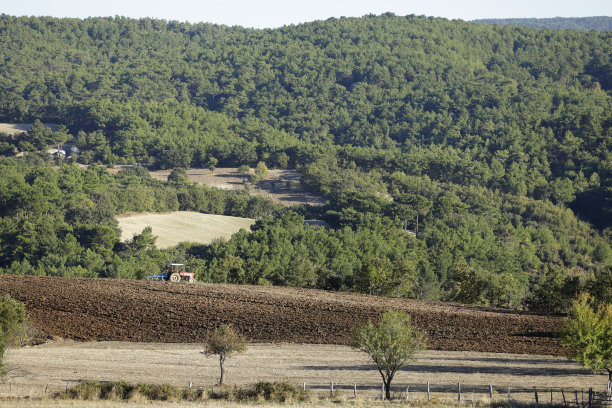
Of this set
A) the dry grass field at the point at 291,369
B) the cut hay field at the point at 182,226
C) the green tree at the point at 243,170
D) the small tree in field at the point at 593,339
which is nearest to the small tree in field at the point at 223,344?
the dry grass field at the point at 291,369

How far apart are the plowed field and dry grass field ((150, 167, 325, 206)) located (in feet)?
298

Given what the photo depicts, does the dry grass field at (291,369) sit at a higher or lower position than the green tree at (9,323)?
lower

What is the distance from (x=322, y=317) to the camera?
54.3 meters

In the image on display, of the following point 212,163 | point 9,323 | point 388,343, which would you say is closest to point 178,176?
point 212,163

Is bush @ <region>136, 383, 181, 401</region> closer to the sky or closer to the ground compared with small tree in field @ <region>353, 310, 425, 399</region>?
closer to the ground

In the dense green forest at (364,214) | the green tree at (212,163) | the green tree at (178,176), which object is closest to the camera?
the dense green forest at (364,214)

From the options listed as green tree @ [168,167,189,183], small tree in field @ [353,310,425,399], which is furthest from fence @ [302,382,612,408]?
green tree @ [168,167,189,183]

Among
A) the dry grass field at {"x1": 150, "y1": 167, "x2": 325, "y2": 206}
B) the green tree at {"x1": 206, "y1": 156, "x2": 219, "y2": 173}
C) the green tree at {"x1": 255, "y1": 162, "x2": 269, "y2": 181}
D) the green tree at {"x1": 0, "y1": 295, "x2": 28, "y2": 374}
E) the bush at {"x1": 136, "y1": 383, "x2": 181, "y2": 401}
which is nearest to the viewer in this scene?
the bush at {"x1": 136, "y1": 383, "x2": 181, "y2": 401}

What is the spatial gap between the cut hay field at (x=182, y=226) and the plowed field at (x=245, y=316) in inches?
2050

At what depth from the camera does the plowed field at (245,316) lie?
49.8 meters

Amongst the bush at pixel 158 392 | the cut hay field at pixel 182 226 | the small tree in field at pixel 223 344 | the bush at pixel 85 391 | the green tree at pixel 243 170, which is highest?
the green tree at pixel 243 170

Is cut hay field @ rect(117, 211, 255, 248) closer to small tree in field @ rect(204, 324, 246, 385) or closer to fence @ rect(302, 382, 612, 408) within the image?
small tree in field @ rect(204, 324, 246, 385)

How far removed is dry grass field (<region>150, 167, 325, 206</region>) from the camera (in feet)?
512

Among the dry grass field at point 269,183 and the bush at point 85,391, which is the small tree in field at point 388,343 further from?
the dry grass field at point 269,183
